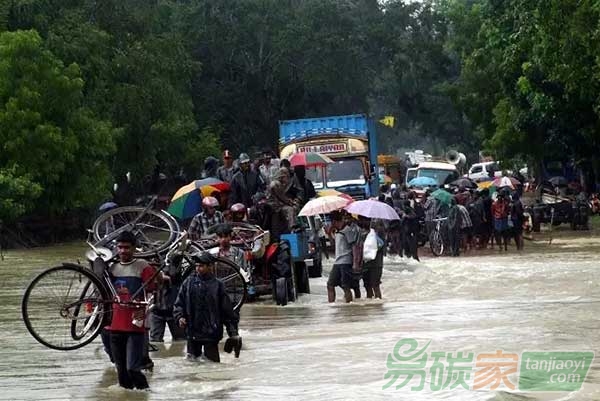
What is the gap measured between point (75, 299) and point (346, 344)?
3.04 meters

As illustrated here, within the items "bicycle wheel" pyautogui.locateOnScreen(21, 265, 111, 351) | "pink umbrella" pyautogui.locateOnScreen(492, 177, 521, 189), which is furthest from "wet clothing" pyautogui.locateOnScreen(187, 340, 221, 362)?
"pink umbrella" pyautogui.locateOnScreen(492, 177, 521, 189)

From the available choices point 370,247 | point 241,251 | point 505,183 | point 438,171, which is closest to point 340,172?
point 505,183

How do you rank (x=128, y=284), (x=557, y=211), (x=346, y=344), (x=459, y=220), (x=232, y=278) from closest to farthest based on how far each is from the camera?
(x=128, y=284), (x=346, y=344), (x=232, y=278), (x=459, y=220), (x=557, y=211)

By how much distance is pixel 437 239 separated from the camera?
30.5 metres

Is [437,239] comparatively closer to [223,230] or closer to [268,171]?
[268,171]

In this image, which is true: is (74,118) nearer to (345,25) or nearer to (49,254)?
(49,254)

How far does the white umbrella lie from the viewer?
64.1 ft

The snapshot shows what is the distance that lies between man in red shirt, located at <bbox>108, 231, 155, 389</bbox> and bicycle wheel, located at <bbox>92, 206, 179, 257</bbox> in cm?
151

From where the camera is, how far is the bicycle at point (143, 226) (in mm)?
13211

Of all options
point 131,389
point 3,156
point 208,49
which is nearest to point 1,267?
point 3,156

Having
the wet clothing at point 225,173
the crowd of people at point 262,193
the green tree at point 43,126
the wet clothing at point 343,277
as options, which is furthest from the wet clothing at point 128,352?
the green tree at point 43,126

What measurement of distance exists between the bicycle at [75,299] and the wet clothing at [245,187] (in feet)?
18.0

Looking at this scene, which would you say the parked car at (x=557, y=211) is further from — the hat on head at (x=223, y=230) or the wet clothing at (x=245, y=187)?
the hat on head at (x=223, y=230)

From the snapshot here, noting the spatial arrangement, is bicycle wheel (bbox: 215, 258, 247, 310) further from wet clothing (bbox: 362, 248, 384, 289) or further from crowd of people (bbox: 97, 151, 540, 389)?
wet clothing (bbox: 362, 248, 384, 289)
